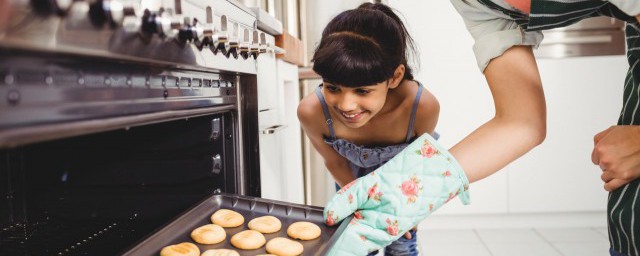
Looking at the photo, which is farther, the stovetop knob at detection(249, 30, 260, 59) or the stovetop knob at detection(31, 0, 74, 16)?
the stovetop knob at detection(249, 30, 260, 59)

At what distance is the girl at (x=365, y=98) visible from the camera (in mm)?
1195

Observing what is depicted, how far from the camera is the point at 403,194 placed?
30.7 inches

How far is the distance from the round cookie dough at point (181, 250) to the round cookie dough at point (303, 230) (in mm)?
158

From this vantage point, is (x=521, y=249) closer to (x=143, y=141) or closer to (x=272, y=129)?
(x=272, y=129)

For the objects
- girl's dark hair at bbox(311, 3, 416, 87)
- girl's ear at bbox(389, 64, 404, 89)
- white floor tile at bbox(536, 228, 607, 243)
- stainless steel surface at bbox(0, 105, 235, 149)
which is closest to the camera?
stainless steel surface at bbox(0, 105, 235, 149)

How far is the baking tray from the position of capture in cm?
75

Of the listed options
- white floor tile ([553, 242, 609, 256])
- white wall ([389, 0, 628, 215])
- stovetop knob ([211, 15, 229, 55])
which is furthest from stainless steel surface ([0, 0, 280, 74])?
white floor tile ([553, 242, 609, 256])

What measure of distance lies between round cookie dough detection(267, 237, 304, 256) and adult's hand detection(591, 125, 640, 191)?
475mm

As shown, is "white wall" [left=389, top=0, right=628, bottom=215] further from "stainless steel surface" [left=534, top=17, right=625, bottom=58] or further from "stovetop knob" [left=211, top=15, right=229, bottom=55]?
"stovetop knob" [left=211, top=15, right=229, bottom=55]

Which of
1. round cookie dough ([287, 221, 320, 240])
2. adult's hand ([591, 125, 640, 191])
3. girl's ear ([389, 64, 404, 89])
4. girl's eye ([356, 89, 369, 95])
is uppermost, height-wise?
girl's ear ([389, 64, 404, 89])

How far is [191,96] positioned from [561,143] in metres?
2.37

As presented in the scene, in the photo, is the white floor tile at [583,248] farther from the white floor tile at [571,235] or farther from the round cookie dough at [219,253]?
the round cookie dough at [219,253]

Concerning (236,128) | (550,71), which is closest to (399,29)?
(236,128)

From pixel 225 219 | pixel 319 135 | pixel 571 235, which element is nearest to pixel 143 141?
pixel 225 219
